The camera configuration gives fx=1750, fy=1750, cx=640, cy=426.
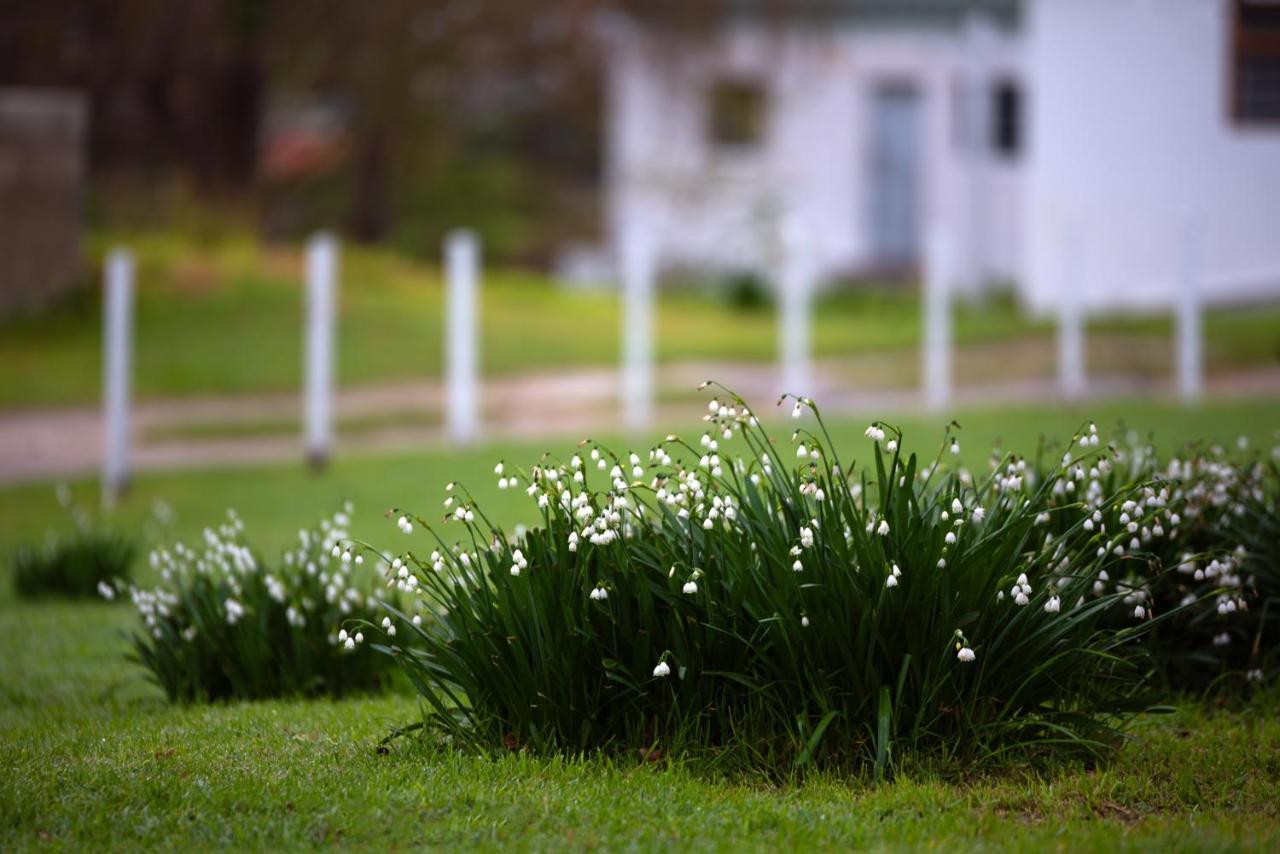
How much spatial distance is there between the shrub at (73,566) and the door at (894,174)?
17698mm

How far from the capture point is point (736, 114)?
2483cm

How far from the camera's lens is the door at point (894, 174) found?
24938mm

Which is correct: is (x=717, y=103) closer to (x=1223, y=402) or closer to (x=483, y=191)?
(x=483, y=191)

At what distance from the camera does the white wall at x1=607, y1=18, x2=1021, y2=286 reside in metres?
23.6

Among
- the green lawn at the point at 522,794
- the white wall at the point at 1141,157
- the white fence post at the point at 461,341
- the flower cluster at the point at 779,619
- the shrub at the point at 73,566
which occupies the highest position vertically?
the white wall at the point at 1141,157

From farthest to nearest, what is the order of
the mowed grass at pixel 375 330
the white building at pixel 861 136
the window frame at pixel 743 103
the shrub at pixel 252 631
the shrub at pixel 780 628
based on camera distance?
the window frame at pixel 743 103, the white building at pixel 861 136, the mowed grass at pixel 375 330, the shrub at pixel 252 631, the shrub at pixel 780 628

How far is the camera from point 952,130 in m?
23.9

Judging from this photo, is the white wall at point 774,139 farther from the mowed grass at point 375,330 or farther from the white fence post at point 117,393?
the white fence post at point 117,393

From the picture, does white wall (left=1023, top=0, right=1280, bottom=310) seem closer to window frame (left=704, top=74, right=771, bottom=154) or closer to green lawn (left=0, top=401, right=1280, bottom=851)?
window frame (left=704, top=74, right=771, bottom=154)

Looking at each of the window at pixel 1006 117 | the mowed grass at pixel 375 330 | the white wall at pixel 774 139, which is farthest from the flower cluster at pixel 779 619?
the window at pixel 1006 117

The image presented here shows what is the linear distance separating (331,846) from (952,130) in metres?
21.3

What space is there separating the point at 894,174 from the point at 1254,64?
11463 mm

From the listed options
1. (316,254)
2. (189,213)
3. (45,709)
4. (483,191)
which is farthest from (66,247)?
(483,191)

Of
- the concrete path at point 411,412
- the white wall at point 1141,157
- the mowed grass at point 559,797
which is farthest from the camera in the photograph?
the white wall at point 1141,157
